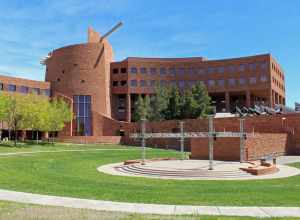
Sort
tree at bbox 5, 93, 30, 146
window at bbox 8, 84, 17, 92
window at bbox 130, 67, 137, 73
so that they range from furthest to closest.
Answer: window at bbox 130, 67, 137, 73 → window at bbox 8, 84, 17, 92 → tree at bbox 5, 93, 30, 146

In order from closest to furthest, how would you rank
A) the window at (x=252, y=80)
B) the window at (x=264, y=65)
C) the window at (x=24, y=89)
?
1. the window at (x=24, y=89)
2. the window at (x=264, y=65)
3. the window at (x=252, y=80)

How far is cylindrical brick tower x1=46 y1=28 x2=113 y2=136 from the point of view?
271ft

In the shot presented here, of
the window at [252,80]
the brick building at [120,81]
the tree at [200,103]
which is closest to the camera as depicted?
the tree at [200,103]

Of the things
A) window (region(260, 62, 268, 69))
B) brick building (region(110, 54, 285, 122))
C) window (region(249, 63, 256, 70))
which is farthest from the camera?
brick building (region(110, 54, 285, 122))

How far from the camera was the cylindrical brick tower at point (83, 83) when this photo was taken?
82625 mm

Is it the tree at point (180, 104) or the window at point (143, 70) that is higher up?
the window at point (143, 70)

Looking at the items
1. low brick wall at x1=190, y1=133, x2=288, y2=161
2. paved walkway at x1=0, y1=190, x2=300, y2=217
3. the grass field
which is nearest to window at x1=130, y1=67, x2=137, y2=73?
low brick wall at x1=190, y1=133, x2=288, y2=161

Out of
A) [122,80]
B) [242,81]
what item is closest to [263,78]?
[242,81]

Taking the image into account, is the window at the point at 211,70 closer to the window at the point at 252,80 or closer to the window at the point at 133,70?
the window at the point at 252,80

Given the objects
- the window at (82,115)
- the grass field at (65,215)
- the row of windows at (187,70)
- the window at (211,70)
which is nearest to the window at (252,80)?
the row of windows at (187,70)

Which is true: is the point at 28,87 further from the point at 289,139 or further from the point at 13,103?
the point at 289,139

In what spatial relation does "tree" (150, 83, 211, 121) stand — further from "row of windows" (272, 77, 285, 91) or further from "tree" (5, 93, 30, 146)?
"tree" (5, 93, 30, 146)

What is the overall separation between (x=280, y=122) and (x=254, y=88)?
119 feet

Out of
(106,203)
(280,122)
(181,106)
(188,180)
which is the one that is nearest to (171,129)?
(181,106)
